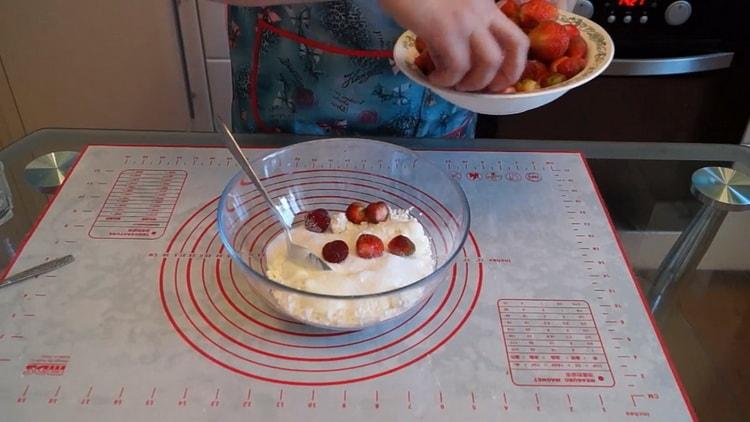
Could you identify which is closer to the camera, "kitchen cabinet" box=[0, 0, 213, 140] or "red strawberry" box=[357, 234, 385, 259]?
"red strawberry" box=[357, 234, 385, 259]

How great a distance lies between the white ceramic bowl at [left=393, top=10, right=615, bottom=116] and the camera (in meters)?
0.57

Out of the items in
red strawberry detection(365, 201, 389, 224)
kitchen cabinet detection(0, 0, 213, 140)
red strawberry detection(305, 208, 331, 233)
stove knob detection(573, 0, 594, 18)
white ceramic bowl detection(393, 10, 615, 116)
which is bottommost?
kitchen cabinet detection(0, 0, 213, 140)

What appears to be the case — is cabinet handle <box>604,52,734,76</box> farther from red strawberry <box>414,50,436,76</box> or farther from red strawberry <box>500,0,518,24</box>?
red strawberry <box>414,50,436,76</box>

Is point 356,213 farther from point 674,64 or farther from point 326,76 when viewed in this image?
point 674,64

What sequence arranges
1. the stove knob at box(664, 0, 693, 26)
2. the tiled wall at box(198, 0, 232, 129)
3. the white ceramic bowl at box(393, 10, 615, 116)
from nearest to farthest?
1. the white ceramic bowl at box(393, 10, 615, 116)
2. the stove knob at box(664, 0, 693, 26)
3. the tiled wall at box(198, 0, 232, 129)

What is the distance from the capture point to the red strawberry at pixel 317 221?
0.60 m

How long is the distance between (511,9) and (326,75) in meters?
0.25

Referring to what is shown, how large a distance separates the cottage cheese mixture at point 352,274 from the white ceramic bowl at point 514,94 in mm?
121

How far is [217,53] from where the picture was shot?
1249 mm

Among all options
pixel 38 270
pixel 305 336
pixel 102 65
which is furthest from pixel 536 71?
pixel 102 65

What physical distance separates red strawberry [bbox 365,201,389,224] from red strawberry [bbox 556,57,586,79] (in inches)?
8.1

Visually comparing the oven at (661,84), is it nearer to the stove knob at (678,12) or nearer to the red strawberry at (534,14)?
the stove knob at (678,12)

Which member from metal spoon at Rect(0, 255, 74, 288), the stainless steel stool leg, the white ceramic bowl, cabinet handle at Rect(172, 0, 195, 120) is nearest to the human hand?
the white ceramic bowl

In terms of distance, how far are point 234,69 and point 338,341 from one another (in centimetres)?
47
